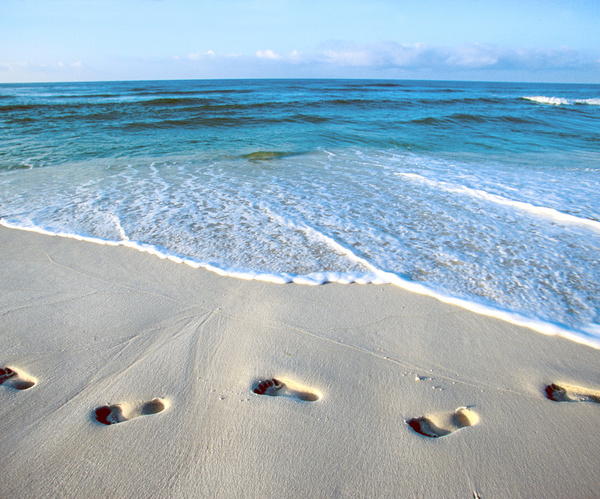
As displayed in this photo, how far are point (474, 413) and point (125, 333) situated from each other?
205 centimetres

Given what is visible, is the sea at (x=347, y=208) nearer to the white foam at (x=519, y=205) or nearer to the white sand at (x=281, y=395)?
the white foam at (x=519, y=205)

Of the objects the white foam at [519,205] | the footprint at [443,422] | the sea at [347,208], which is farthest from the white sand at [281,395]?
the white foam at [519,205]

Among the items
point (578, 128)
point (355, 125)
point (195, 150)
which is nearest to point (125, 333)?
point (195, 150)

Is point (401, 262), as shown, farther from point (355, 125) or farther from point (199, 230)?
point (355, 125)

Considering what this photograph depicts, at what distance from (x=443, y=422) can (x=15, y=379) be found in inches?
87.8

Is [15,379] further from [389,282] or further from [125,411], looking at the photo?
[389,282]

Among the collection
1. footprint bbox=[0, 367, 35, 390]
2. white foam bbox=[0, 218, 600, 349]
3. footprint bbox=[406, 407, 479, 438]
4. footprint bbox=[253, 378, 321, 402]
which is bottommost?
footprint bbox=[406, 407, 479, 438]

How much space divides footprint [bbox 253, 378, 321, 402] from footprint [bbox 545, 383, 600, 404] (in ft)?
3.97

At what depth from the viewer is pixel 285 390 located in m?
1.89

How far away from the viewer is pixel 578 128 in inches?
542

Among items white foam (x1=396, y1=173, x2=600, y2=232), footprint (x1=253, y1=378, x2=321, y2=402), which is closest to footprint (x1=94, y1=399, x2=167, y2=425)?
footprint (x1=253, y1=378, x2=321, y2=402)

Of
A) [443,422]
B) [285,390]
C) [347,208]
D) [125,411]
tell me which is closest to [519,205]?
[347,208]

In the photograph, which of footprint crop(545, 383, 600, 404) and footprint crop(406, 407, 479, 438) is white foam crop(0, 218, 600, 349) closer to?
footprint crop(545, 383, 600, 404)

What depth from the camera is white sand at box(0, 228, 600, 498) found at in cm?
144
